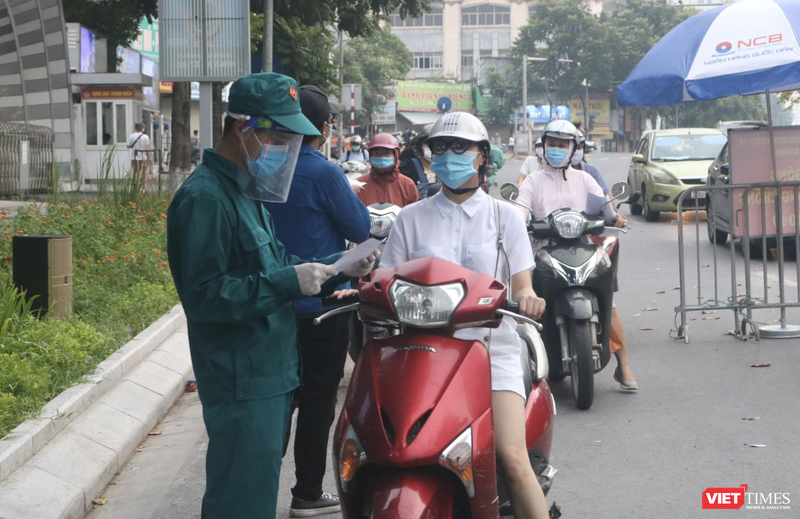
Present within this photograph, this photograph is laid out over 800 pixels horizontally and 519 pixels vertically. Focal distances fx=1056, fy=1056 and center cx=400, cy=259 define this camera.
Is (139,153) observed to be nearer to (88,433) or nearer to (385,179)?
(385,179)

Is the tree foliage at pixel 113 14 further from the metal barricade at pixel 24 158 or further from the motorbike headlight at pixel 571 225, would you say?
the motorbike headlight at pixel 571 225

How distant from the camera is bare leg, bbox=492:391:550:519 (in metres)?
3.42

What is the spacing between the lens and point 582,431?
6086 mm

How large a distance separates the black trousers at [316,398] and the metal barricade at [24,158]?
16.3m

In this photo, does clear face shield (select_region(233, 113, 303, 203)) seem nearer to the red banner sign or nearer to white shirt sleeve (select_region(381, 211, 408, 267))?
white shirt sleeve (select_region(381, 211, 408, 267))

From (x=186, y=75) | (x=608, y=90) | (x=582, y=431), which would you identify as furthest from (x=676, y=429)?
(x=608, y=90)

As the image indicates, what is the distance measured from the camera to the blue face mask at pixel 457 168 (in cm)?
399

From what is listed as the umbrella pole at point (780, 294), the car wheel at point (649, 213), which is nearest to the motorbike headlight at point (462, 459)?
the umbrella pole at point (780, 294)

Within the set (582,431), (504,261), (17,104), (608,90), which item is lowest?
(582,431)

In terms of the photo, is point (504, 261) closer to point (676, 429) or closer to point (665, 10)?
point (676, 429)

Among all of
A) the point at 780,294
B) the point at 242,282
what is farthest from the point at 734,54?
the point at 242,282

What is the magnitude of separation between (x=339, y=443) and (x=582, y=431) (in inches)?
121

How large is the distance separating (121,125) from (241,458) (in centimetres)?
2957

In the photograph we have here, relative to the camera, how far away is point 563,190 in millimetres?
7039
